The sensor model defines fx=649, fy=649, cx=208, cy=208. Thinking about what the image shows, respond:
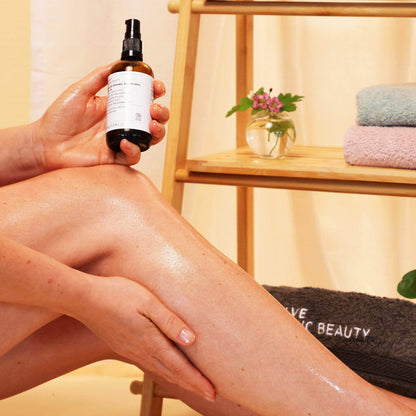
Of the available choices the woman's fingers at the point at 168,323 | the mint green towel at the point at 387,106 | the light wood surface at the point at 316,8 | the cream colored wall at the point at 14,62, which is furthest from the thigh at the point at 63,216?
the cream colored wall at the point at 14,62

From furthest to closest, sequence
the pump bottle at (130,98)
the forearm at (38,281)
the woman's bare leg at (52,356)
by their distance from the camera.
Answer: the woman's bare leg at (52,356), the pump bottle at (130,98), the forearm at (38,281)

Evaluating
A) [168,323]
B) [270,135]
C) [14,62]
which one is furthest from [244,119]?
[168,323]

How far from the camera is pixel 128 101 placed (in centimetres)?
84

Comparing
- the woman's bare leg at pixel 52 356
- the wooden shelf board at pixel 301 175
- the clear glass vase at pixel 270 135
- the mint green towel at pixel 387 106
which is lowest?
the woman's bare leg at pixel 52 356

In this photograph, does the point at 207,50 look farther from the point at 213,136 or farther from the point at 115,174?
the point at 115,174

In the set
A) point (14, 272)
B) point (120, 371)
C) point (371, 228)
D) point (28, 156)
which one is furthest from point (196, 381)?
point (371, 228)

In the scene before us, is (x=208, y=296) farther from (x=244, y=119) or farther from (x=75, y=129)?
(x=244, y=119)

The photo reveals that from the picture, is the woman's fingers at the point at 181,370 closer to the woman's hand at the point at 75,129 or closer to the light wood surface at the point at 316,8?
the woman's hand at the point at 75,129

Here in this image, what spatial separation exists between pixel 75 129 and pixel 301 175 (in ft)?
1.24

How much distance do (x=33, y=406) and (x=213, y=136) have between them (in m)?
0.80

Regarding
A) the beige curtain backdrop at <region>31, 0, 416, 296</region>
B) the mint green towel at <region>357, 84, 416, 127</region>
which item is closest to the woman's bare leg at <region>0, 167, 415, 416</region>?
the mint green towel at <region>357, 84, 416, 127</region>

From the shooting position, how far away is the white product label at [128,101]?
2.76 feet

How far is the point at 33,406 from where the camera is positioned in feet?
4.54

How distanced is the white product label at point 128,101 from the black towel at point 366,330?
48cm
